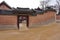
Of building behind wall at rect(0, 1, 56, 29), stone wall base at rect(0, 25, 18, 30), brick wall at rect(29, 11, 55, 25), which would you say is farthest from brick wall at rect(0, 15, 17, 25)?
brick wall at rect(29, 11, 55, 25)

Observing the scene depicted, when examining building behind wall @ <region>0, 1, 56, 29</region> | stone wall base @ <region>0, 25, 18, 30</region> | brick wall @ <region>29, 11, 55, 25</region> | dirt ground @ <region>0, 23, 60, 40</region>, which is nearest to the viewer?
dirt ground @ <region>0, 23, 60, 40</region>

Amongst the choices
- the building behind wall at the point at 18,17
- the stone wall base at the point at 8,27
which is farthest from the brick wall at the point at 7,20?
the stone wall base at the point at 8,27

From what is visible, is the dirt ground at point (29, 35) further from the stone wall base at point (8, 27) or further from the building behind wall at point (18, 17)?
the building behind wall at point (18, 17)

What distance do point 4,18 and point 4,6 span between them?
15.4 meters

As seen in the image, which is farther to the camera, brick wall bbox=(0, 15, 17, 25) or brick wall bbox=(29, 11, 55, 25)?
brick wall bbox=(29, 11, 55, 25)

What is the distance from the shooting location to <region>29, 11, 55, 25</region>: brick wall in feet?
83.1

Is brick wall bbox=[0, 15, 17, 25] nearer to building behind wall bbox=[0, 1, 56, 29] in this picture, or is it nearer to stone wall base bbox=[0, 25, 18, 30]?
building behind wall bbox=[0, 1, 56, 29]

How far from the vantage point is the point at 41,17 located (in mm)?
28656

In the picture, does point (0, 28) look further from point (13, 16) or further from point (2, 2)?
point (2, 2)

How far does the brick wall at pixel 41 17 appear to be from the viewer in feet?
83.1

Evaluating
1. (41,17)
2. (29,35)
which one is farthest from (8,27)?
(41,17)

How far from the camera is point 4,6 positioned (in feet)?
124

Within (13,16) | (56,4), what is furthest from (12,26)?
(56,4)

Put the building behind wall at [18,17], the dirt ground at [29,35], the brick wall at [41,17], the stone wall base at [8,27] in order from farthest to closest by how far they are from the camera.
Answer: the brick wall at [41,17], the building behind wall at [18,17], the stone wall base at [8,27], the dirt ground at [29,35]
